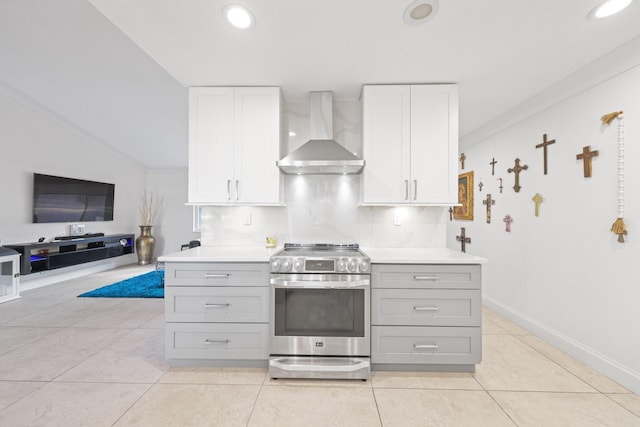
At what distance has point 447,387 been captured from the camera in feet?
6.53

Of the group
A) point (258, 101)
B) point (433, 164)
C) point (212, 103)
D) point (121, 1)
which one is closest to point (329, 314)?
point (433, 164)

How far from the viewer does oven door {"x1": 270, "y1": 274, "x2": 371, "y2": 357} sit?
2078mm

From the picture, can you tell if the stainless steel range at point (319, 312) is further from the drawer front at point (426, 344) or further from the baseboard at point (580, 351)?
the baseboard at point (580, 351)

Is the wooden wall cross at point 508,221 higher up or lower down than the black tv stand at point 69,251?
higher up

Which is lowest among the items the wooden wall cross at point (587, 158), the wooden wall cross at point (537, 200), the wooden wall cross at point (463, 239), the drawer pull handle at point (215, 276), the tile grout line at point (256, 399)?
the tile grout line at point (256, 399)

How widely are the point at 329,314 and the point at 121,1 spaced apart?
2.42 meters

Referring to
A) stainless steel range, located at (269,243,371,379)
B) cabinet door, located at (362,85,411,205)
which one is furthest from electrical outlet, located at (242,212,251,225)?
cabinet door, located at (362,85,411,205)

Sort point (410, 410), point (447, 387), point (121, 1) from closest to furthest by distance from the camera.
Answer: point (121, 1) < point (410, 410) < point (447, 387)

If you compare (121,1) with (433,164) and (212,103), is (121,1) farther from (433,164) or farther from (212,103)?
(433,164)

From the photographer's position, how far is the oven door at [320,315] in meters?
2.08

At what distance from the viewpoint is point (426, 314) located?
6.98 ft

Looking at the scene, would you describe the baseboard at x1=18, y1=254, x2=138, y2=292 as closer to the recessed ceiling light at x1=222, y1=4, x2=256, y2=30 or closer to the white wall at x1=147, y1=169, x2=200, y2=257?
the white wall at x1=147, y1=169, x2=200, y2=257

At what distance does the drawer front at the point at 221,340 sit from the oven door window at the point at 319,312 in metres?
0.19

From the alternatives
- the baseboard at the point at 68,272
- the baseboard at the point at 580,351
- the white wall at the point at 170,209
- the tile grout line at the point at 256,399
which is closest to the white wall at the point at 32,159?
the baseboard at the point at 68,272
